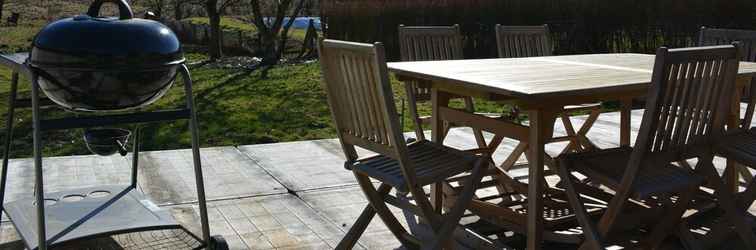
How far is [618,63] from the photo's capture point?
3611 millimetres

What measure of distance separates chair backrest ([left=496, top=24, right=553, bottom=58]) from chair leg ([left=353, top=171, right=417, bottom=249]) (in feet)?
6.46

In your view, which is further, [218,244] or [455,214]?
[218,244]

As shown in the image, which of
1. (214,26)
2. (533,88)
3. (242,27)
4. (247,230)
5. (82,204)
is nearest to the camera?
(533,88)

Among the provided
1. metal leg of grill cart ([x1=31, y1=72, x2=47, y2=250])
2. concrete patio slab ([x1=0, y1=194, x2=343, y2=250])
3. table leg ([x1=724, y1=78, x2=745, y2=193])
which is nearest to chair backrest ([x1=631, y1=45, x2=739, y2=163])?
table leg ([x1=724, y1=78, x2=745, y2=193])

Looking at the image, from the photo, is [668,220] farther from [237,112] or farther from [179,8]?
[179,8]

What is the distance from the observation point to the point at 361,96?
8.31ft

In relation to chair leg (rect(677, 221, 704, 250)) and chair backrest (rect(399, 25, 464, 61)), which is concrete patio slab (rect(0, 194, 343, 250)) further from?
chair leg (rect(677, 221, 704, 250))

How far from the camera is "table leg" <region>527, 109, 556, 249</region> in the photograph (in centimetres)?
263

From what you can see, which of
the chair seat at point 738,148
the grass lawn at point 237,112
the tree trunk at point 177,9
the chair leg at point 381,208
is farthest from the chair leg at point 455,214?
the tree trunk at point 177,9

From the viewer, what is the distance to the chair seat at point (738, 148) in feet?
9.55

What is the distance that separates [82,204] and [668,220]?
2.49m

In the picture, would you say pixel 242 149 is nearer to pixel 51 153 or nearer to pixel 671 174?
pixel 51 153

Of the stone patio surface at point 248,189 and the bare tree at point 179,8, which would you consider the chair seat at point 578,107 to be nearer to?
the stone patio surface at point 248,189

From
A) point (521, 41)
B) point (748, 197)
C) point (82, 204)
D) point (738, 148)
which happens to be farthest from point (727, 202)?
point (82, 204)
